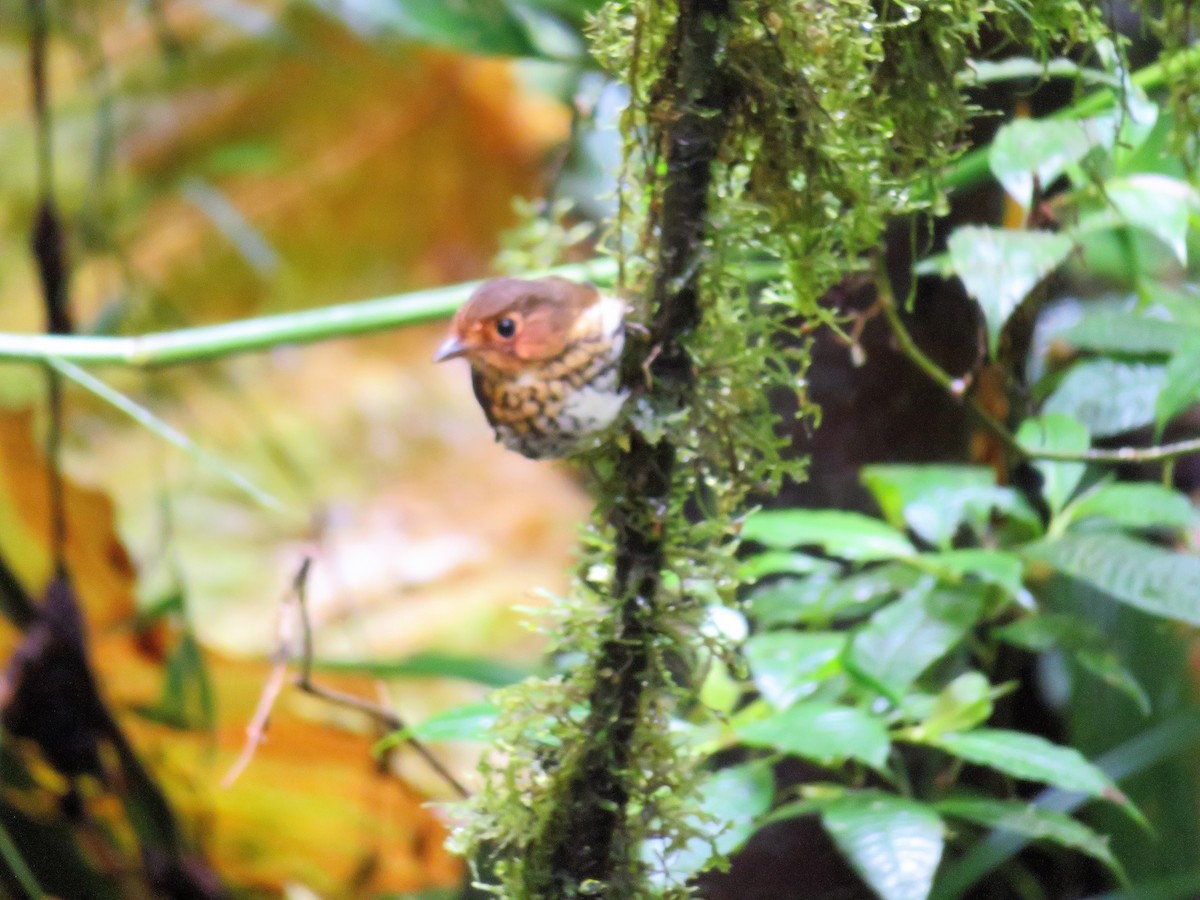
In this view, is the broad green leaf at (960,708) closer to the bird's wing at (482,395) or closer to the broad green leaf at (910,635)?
the broad green leaf at (910,635)

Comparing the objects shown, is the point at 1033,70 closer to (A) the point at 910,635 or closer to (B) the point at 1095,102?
(B) the point at 1095,102

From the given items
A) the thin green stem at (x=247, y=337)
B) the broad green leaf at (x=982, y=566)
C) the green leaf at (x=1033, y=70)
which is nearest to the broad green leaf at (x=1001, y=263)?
the green leaf at (x=1033, y=70)

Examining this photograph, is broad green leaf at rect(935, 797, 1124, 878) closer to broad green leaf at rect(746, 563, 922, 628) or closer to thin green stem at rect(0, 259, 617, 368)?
broad green leaf at rect(746, 563, 922, 628)

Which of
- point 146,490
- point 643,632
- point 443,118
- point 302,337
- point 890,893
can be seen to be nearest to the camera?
point 643,632

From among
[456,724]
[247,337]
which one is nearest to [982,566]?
[456,724]

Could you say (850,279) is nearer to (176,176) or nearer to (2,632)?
(2,632)

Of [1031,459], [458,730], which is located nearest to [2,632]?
[458,730]

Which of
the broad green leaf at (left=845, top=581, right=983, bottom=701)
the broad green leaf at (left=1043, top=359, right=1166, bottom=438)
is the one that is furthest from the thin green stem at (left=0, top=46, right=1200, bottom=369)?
Answer: the broad green leaf at (left=845, top=581, right=983, bottom=701)
